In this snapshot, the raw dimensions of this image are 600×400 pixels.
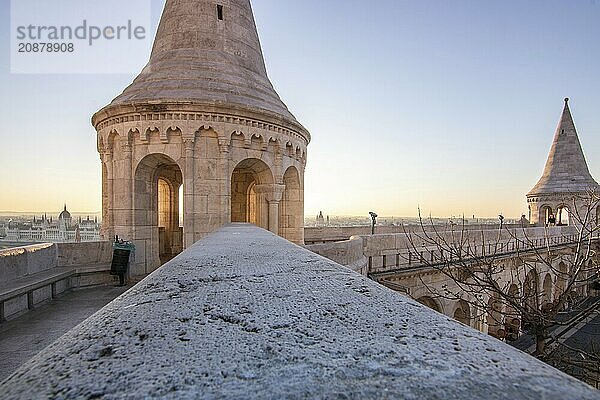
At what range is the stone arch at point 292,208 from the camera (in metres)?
9.96

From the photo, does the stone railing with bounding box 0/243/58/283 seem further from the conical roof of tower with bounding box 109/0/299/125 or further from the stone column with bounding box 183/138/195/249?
the conical roof of tower with bounding box 109/0/299/125

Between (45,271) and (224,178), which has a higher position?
(224,178)

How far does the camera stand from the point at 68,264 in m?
6.99

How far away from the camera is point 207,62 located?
9266mm

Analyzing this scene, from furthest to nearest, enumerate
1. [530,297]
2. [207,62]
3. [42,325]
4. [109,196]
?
[207,62]
[109,196]
[530,297]
[42,325]

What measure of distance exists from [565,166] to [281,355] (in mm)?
28755

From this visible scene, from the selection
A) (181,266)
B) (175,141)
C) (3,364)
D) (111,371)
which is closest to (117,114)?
(175,141)

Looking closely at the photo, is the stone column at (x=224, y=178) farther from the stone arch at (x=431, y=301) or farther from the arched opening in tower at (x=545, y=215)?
the arched opening in tower at (x=545, y=215)

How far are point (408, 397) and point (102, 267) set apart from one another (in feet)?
25.2

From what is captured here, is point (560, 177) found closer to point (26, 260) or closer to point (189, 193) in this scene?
point (189, 193)

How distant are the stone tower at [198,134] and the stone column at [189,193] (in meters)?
0.02

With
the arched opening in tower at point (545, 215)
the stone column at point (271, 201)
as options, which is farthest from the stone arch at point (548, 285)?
the stone column at point (271, 201)

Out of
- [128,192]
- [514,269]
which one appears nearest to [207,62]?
[128,192]

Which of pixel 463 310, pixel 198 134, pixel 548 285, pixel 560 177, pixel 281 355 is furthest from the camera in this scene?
pixel 560 177
